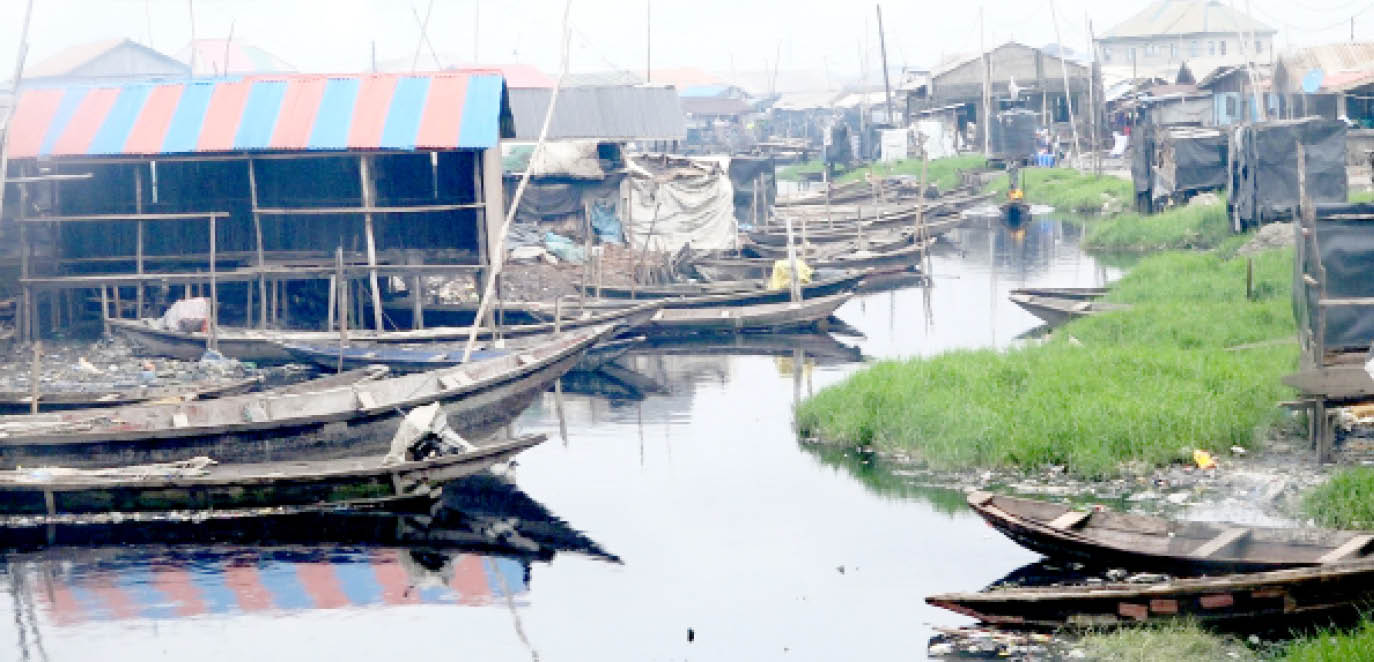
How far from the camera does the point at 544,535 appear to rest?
11234mm

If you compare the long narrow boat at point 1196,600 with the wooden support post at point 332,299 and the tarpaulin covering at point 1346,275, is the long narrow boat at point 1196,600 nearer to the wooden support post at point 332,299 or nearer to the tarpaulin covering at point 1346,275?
the tarpaulin covering at point 1346,275

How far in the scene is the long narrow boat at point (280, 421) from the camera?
38.6 ft

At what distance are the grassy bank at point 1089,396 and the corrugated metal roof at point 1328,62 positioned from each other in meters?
16.9

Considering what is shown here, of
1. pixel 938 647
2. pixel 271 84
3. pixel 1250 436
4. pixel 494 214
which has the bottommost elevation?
pixel 938 647

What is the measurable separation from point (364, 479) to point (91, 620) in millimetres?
2218

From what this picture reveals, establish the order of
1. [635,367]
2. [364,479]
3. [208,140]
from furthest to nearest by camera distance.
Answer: [635,367] → [208,140] → [364,479]

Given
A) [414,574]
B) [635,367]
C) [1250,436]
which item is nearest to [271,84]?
[635,367]

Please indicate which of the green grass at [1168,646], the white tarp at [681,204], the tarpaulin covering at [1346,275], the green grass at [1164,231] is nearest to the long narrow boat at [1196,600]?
the green grass at [1168,646]

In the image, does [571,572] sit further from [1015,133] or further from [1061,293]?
[1015,133]

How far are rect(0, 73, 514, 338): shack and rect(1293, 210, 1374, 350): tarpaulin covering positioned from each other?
10.3 metres

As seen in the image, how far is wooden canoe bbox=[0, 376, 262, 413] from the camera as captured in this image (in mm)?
13758

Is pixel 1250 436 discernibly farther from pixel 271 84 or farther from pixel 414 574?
pixel 271 84

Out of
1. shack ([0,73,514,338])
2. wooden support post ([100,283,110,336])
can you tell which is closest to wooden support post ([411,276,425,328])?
shack ([0,73,514,338])

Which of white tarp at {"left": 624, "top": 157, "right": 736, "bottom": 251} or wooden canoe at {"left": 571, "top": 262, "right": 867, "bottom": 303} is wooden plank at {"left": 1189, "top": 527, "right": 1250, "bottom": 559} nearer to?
wooden canoe at {"left": 571, "top": 262, "right": 867, "bottom": 303}
